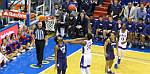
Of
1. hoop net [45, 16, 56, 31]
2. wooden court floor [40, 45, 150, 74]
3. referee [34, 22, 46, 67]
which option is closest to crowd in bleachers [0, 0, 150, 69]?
hoop net [45, 16, 56, 31]

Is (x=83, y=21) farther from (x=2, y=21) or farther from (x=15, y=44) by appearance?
(x=15, y=44)

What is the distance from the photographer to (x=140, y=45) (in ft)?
60.6

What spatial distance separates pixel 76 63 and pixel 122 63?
1.99 meters

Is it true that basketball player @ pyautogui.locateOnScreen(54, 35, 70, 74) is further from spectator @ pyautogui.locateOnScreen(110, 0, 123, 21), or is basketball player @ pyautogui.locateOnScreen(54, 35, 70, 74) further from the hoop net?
spectator @ pyautogui.locateOnScreen(110, 0, 123, 21)

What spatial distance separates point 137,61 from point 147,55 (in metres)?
1.32

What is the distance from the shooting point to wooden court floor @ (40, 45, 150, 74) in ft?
48.5

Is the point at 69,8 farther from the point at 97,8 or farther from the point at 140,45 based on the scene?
the point at 140,45

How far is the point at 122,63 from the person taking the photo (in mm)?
15883

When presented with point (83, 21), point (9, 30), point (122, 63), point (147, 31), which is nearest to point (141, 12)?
point (147, 31)

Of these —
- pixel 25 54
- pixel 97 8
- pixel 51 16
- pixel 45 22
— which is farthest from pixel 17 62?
pixel 97 8

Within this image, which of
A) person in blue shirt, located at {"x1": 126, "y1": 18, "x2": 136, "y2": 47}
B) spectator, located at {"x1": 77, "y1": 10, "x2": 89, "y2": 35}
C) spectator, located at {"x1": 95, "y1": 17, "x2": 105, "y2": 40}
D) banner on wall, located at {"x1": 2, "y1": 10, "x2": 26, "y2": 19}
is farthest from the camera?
spectator, located at {"x1": 77, "y1": 10, "x2": 89, "y2": 35}

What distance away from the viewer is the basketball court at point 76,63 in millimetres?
14674

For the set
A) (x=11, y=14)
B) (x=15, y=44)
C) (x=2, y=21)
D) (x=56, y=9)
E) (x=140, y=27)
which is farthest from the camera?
(x=56, y=9)

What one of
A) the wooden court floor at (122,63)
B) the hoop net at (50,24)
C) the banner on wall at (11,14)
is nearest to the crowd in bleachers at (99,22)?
the hoop net at (50,24)
